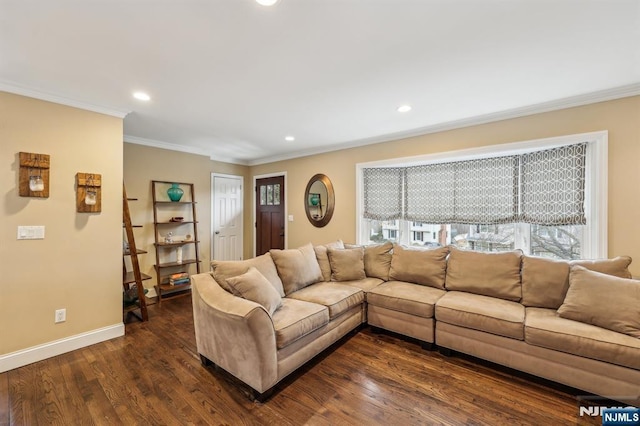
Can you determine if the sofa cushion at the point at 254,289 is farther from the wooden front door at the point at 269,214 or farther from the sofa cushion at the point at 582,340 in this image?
the wooden front door at the point at 269,214

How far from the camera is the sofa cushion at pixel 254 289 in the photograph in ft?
7.14

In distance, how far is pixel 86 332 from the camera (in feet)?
9.04

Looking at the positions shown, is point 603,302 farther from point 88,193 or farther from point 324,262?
point 88,193

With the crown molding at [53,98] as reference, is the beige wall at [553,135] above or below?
below

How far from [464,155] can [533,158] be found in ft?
2.29

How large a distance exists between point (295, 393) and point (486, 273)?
85.6 inches

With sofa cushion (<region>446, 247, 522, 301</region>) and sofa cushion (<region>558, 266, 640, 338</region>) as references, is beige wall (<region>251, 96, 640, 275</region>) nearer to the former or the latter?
sofa cushion (<region>558, 266, 640, 338</region>)

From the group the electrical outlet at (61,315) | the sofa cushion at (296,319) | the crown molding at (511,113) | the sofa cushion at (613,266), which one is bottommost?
the electrical outlet at (61,315)

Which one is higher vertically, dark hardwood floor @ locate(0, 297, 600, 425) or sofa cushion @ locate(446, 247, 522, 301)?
sofa cushion @ locate(446, 247, 522, 301)

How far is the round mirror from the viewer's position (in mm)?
4598

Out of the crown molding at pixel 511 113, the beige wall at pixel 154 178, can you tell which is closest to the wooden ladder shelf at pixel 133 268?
the beige wall at pixel 154 178

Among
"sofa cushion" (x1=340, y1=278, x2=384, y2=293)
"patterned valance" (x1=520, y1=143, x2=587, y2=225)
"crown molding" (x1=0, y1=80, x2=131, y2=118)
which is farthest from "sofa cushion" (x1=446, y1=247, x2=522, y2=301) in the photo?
"crown molding" (x1=0, y1=80, x2=131, y2=118)

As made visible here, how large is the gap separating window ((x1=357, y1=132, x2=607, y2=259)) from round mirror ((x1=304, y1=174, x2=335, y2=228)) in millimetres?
579

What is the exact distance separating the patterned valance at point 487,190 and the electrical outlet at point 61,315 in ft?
12.4
